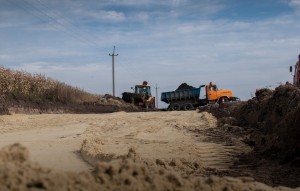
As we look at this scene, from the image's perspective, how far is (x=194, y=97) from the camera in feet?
144

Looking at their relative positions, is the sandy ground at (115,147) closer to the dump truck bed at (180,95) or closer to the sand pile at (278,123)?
the sand pile at (278,123)

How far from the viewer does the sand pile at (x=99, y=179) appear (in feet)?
13.9

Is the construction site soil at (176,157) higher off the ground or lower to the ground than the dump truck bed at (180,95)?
lower

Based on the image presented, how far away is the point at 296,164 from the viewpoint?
358 inches

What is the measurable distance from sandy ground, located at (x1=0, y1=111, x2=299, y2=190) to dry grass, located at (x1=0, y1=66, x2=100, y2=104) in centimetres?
836

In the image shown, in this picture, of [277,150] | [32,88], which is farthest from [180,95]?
[277,150]

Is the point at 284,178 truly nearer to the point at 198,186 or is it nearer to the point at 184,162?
the point at 184,162

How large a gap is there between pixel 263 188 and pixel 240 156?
18.4ft

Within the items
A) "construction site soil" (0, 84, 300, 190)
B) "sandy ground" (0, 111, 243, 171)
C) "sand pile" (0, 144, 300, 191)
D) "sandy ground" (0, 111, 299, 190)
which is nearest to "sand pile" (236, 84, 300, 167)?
"construction site soil" (0, 84, 300, 190)

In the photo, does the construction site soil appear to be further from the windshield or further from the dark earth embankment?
the windshield

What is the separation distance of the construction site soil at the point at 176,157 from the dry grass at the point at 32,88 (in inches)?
329

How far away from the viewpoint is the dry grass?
99.2 ft

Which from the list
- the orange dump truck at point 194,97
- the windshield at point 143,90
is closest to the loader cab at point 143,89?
the windshield at point 143,90

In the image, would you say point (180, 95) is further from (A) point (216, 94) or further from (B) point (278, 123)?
(B) point (278, 123)
